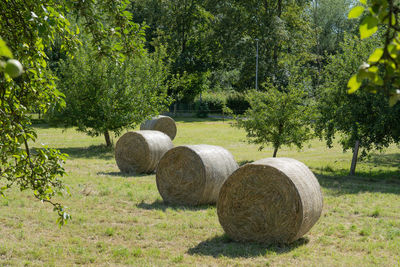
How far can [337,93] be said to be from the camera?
16609mm

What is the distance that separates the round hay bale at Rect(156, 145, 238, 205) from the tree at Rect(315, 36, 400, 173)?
666 cm

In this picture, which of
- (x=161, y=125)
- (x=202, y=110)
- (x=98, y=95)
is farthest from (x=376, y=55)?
(x=202, y=110)

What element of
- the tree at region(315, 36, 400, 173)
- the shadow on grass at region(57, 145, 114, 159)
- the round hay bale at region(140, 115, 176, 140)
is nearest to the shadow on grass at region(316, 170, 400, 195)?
the tree at region(315, 36, 400, 173)

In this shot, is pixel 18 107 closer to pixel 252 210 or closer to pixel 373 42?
pixel 252 210

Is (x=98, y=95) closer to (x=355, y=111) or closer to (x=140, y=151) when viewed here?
(x=140, y=151)

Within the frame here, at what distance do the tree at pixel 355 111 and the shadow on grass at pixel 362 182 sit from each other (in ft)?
2.84

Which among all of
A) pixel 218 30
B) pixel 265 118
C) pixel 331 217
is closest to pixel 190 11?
pixel 218 30

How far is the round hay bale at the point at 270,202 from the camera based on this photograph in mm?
7441

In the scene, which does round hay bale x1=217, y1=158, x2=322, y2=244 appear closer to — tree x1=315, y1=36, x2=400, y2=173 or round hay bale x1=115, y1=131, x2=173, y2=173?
round hay bale x1=115, y1=131, x2=173, y2=173

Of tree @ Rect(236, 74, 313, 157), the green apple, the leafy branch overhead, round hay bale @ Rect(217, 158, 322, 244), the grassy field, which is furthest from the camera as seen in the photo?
tree @ Rect(236, 74, 313, 157)

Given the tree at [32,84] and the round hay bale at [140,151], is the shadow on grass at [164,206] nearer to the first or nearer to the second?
the round hay bale at [140,151]

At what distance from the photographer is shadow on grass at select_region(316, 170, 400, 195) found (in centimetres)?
1334

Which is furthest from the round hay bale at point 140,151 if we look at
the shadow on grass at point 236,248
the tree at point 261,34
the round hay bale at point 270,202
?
the tree at point 261,34

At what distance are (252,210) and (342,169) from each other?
1127cm
